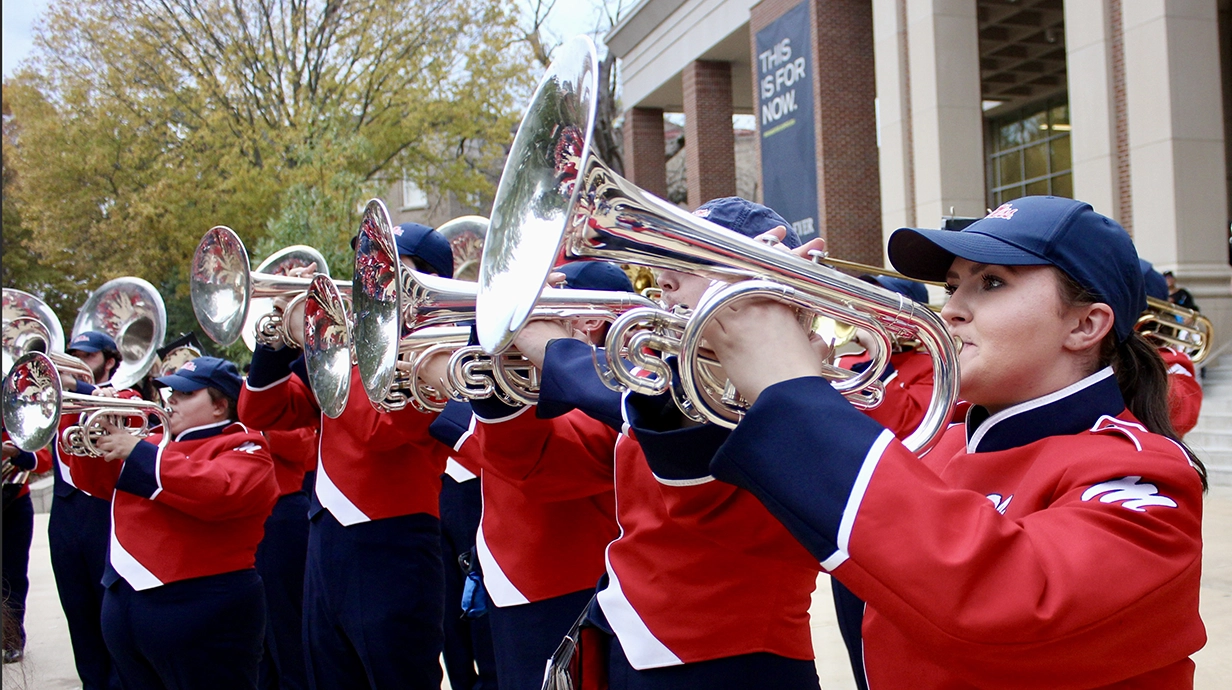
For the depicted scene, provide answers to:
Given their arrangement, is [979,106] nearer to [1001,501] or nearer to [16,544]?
[16,544]

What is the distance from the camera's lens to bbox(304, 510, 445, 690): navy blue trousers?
12.6ft

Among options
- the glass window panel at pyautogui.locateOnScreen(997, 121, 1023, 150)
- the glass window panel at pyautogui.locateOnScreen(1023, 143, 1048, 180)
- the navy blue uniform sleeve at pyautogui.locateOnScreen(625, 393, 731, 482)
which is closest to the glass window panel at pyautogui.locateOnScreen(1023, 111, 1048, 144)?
the glass window panel at pyautogui.locateOnScreen(997, 121, 1023, 150)

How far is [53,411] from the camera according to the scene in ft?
14.8

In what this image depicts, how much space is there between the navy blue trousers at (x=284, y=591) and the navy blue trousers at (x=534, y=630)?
7.54 feet

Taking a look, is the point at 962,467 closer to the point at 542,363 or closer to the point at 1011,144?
the point at 542,363

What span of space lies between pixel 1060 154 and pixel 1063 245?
2001 cm

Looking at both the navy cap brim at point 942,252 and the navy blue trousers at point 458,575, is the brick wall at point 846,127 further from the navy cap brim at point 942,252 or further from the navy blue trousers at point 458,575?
the navy cap brim at point 942,252

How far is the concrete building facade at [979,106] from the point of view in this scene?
11.2 metres

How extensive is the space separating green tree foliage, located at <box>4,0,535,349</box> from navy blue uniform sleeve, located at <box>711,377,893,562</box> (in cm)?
1901

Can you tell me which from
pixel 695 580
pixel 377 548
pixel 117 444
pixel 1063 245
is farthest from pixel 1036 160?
pixel 1063 245

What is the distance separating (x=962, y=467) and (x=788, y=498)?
1.96 ft

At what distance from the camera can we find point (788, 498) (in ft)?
4.33

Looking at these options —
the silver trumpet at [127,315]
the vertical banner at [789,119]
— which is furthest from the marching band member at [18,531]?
the vertical banner at [789,119]

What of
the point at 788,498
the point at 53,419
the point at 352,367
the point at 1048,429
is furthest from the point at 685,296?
→ the point at 53,419
